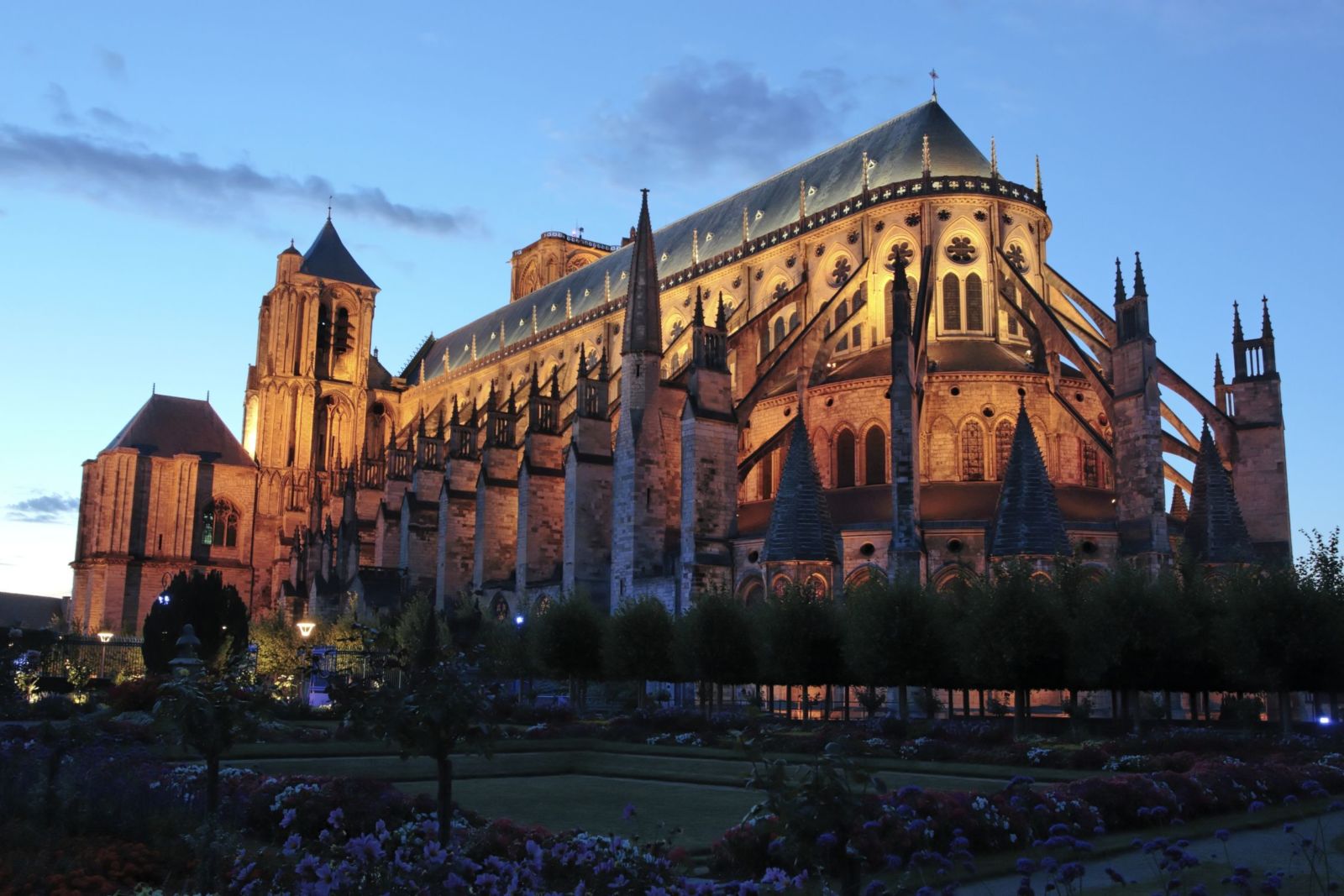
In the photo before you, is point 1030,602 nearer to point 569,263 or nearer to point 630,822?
point 630,822

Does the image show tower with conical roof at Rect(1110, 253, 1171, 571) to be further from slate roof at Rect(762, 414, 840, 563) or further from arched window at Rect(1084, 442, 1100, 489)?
slate roof at Rect(762, 414, 840, 563)

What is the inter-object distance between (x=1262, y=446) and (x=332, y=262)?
68.3 metres

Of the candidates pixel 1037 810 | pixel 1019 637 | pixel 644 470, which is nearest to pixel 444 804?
pixel 1037 810

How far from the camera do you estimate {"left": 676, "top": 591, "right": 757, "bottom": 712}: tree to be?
3494cm

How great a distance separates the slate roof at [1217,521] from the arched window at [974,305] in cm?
1223

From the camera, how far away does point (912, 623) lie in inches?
1238

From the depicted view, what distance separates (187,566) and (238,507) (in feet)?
19.4

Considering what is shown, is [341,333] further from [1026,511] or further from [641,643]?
[1026,511]

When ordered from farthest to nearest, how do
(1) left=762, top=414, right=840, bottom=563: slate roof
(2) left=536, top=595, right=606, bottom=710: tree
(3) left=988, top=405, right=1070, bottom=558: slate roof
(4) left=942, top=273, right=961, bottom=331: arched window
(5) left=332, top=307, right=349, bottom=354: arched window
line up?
(5) left=332, top=307, right=349, bottom=354: arched window < (4) left=942, top=273, right=961, bottom=331: arched window < (2) left=536, top=595, right=606, bottom=710: tree < (1) left=762, top=414, right=840, bottom=563: slate roof < (3) left=988, top=405, right=1070, bottom=558: slate roof

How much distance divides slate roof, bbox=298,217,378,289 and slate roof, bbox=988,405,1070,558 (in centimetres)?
6418

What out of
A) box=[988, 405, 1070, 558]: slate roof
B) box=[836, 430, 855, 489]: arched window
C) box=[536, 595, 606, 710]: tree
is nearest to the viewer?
box=[988, 405, 1070, 558]: slate roof

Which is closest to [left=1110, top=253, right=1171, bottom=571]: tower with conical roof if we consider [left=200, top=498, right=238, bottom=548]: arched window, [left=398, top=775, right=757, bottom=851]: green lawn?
[left=398, top=775, right=757, bottom=851]: green lawn

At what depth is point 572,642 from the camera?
39.9 metres

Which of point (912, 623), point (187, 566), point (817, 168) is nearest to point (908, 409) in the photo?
point (912, 623)
